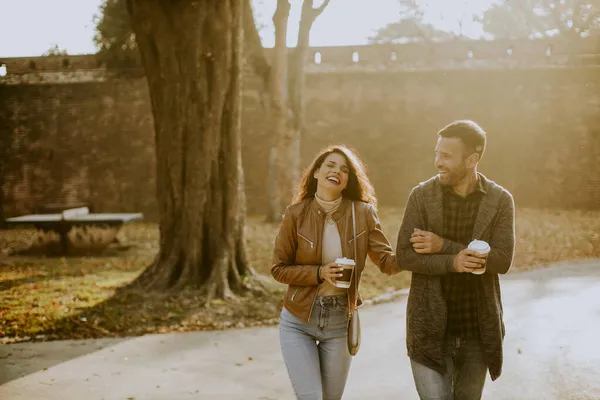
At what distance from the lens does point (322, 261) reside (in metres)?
3.65

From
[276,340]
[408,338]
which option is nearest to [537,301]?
[276,340]

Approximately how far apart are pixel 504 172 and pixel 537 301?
1160 centimetres

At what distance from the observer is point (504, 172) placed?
19.0m

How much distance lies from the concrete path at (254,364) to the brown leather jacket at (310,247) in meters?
1.65

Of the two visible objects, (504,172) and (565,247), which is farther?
(504,172)

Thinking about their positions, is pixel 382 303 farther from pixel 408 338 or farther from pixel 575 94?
pixel 575 94

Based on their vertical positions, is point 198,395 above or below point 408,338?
below

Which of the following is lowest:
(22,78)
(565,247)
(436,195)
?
(565,247)

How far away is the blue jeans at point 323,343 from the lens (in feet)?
11.6

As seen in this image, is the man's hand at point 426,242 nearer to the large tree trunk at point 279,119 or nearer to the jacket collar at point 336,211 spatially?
the jacket collar at point 336,211

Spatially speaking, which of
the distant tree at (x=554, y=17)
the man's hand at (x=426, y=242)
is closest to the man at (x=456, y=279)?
the man's hand at (x=426, y=242)

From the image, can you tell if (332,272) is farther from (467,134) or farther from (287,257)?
(467,134)

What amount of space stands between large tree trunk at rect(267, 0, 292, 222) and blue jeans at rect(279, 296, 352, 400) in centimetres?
1357

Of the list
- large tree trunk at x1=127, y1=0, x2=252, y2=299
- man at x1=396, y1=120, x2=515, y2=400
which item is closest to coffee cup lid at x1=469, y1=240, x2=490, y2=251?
man at x1=396, y1=120, x2=515, y2=400
